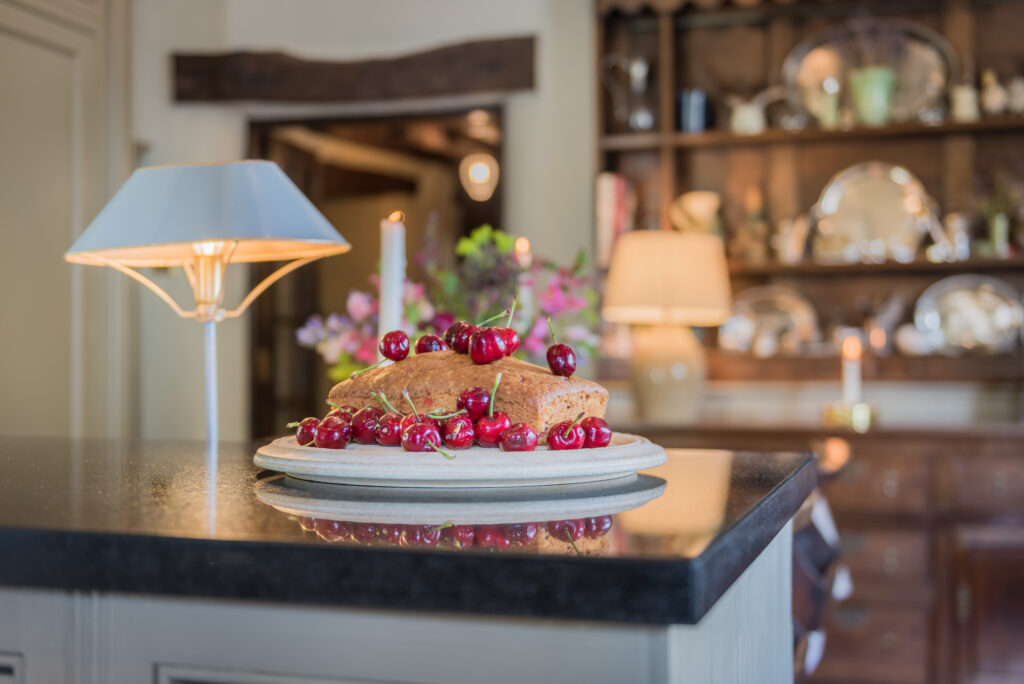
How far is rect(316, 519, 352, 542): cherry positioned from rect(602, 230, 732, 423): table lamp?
8.60 feet

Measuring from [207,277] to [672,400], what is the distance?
6.99 feet

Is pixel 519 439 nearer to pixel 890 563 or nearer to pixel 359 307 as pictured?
pixel 359 307

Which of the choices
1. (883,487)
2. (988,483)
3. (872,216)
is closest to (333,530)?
(883,487)

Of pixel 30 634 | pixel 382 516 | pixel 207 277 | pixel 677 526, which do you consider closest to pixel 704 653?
pixel 677 526

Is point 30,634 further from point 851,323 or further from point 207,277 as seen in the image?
point 851,323

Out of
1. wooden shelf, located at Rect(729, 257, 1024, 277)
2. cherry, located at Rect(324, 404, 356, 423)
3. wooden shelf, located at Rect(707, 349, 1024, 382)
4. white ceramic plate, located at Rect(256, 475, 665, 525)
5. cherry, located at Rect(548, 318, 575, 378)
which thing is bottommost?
wooden shelf, located at Rect(707, 349, 1024, 382)

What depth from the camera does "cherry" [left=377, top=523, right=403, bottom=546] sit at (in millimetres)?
607

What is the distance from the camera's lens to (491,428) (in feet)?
2.94

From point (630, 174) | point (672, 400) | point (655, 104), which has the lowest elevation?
point (672, 400)

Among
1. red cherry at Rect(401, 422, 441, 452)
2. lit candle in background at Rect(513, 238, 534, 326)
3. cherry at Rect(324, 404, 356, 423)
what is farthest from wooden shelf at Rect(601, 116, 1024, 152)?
red cherry at Rect(401, 422, 441, 452)

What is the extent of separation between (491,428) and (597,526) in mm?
251

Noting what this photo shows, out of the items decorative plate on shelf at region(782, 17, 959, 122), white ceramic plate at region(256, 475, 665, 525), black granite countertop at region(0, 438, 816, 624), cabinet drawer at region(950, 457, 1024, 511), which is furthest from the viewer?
decorative plate on shelf at region(782, 17, 959, 122)

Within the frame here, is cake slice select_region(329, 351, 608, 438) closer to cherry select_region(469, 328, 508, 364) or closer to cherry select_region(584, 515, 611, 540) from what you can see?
cherry select_region(469, 328, 508, 364)

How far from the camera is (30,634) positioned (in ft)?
2.33
